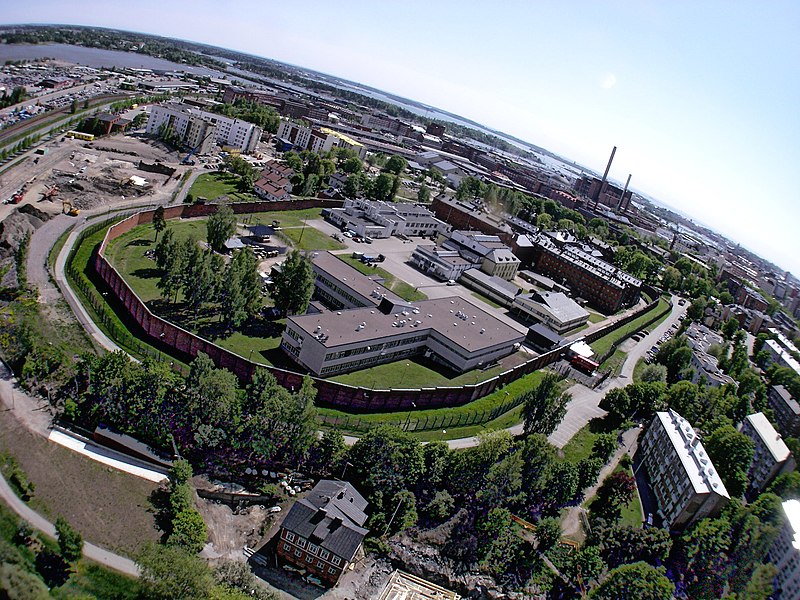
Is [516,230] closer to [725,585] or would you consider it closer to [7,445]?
[725,585]

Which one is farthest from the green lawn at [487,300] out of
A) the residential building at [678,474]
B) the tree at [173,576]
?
the tree at [173,576]

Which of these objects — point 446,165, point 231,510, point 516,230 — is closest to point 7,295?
point 231,510

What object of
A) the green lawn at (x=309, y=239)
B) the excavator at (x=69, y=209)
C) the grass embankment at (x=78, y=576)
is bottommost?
the grass embankment at (x=78, y=576)

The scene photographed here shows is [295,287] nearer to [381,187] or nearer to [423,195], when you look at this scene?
[381,187]

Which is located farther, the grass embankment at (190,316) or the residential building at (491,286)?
the residential building at (491,286)

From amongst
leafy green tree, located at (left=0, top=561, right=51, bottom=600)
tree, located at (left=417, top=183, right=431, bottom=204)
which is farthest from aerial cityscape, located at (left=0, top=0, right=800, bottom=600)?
tree, located at (left=417, top=183, right=431, bottom=204)

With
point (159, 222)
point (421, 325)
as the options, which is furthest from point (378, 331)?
point (159, 222)

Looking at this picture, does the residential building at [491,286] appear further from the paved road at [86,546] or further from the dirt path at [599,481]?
the paved road at [86,546]
